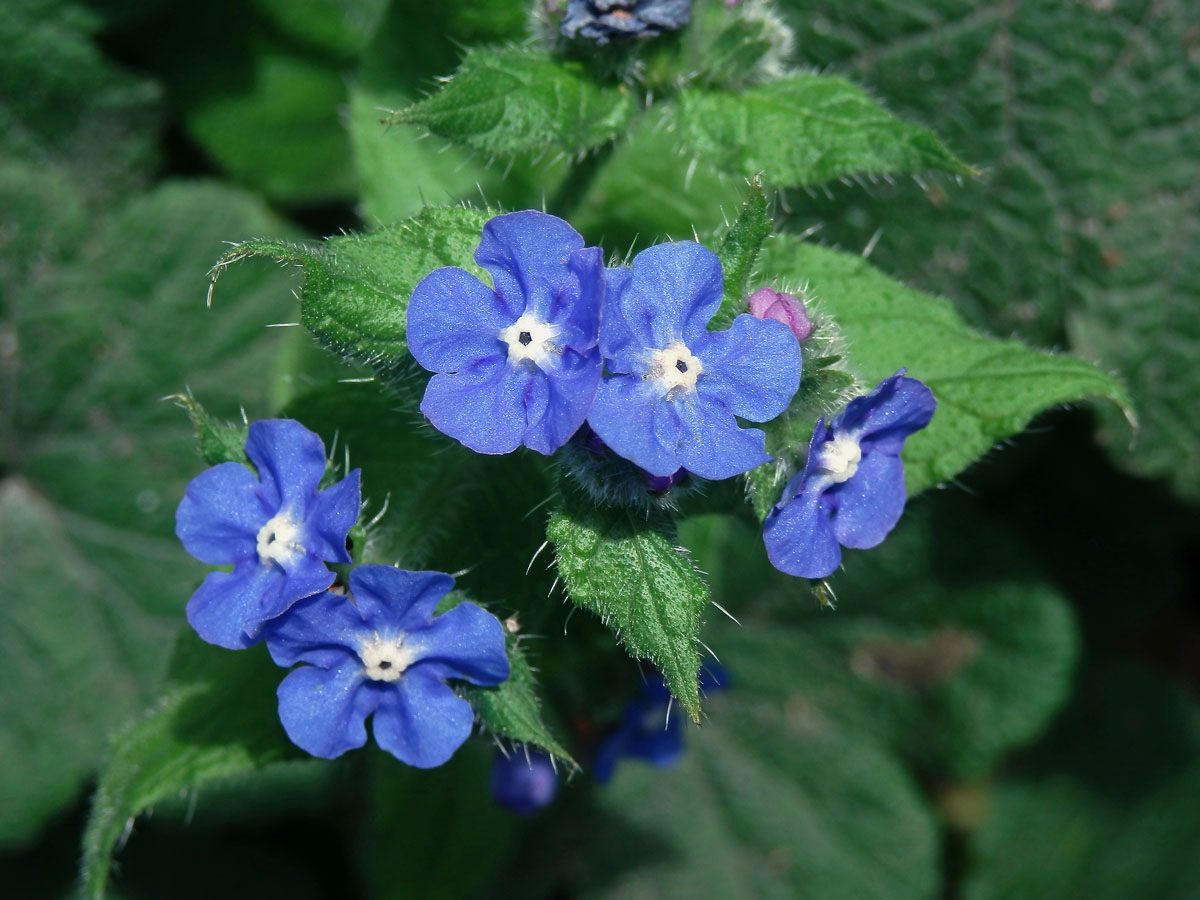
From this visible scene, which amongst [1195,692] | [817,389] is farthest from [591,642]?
[1195,692]

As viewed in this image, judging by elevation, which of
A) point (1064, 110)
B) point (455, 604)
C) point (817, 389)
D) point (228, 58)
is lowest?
point (228, 58)

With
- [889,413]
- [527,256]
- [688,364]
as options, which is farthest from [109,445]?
[889,413]

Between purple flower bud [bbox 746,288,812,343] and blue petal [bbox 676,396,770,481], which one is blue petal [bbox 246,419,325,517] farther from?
purple flower bud [bbox 746,288,812,343]

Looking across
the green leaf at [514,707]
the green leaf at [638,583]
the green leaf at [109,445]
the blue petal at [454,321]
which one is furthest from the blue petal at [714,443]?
the green leaf at [109,445]

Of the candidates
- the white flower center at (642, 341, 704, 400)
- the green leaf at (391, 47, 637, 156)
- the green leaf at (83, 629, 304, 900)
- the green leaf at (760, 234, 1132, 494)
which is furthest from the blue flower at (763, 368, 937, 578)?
the green leaf at (83, 629, 304, 900)

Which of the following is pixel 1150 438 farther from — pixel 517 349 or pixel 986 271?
pixel 517 349

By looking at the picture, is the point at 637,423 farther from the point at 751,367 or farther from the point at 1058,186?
the point at 1058,186
